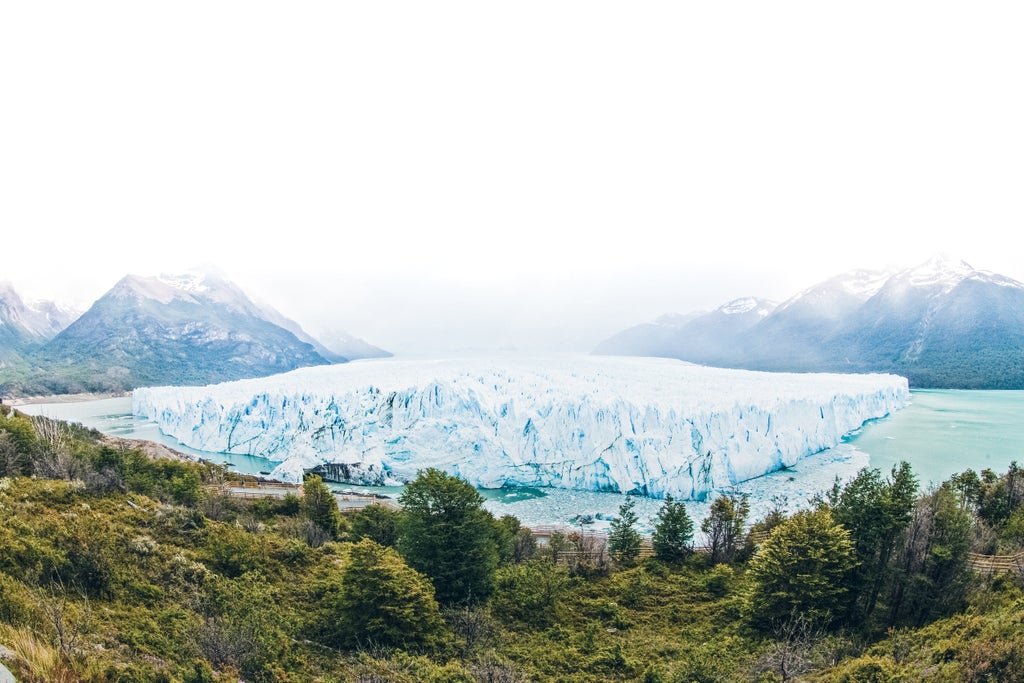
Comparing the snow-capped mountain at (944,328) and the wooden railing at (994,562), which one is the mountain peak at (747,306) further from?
the wooden railing at (994,562)

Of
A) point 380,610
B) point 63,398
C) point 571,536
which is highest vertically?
point 380,610

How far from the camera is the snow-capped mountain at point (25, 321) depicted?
107 m

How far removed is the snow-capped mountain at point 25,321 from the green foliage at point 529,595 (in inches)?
4723

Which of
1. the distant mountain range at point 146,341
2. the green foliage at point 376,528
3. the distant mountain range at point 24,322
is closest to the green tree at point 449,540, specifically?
the green foliage at point 376,528

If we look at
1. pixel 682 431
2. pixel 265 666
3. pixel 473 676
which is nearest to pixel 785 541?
pixel 473 676

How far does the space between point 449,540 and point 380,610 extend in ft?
8.33

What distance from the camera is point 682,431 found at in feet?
82.0

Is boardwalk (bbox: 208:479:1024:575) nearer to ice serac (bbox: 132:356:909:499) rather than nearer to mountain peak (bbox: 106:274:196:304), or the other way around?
ice serac (bbox: 132:356:909:499)

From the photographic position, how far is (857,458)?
28.8 m

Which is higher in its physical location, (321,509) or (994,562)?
(994,562)

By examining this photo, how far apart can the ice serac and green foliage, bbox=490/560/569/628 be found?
47.5 ft

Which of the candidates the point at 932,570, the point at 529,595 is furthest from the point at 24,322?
the point at 932,570

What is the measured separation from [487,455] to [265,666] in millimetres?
21601

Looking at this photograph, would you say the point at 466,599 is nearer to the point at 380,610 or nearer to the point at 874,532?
the point at 380,610
